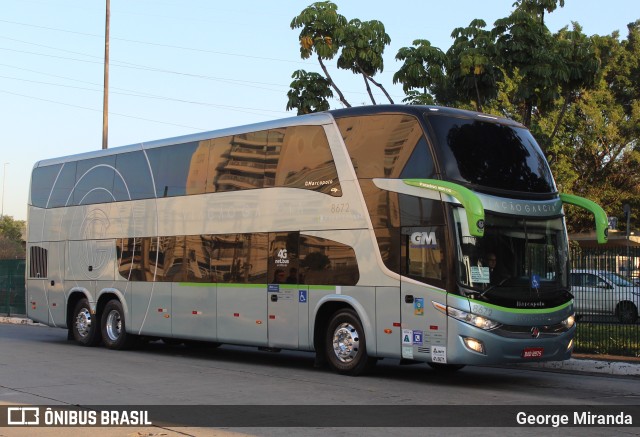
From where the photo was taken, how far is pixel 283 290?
15.6m

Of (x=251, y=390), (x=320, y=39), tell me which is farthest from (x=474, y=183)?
(x=320, y=39)

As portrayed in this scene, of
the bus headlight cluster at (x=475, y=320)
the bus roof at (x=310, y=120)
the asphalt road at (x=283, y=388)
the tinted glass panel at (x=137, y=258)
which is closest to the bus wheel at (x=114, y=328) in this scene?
the tinted glass panel at (x=137, y=258)

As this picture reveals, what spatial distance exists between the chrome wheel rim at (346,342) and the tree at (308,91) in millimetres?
9834

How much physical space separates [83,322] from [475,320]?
11172 millimetres

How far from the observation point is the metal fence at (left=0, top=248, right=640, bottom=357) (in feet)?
56.1

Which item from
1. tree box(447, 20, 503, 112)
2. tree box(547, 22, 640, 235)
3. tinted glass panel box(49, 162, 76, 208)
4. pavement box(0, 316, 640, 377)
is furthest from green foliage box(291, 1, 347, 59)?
tree box(547, 22, 640, 235)

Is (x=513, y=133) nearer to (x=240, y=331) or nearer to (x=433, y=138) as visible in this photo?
(x=433, y=138)

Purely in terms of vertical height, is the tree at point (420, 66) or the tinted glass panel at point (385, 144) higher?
the tree at point (420, 66)

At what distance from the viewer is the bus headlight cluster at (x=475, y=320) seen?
41.6ft

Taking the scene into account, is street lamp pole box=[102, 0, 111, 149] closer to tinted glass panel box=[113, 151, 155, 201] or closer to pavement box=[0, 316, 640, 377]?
tinted glass panel box=[113, 151, 155, 201]

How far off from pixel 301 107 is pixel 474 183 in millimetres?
10792

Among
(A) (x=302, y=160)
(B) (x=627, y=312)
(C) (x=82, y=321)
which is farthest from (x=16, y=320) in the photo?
(B) (x=627, y=312)

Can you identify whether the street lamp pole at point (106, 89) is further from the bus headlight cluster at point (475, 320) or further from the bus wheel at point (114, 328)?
the bus headlight cluster at point (475, 320)

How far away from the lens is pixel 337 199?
14.6 m
